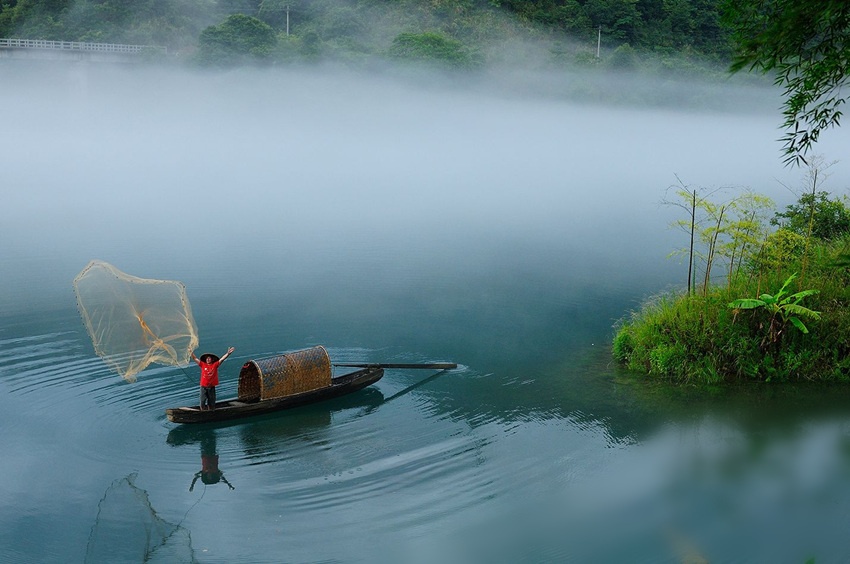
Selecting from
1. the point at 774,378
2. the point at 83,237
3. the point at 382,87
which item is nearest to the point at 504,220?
the point at 83,237

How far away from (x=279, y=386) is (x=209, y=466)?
215 cm

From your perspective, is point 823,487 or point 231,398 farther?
point 231,398

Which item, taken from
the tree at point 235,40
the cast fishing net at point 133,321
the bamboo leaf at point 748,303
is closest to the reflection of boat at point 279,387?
the cast fishing net at point 133,321

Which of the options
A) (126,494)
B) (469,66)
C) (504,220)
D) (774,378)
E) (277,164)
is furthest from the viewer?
(469,66)

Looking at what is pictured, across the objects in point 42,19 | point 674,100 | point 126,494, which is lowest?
point 126,494

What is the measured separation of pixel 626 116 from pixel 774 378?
6933cm

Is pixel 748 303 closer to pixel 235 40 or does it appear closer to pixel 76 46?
pixel 76 46

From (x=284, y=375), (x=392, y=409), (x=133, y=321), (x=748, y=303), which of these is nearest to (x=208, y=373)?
(x=284, y=375)

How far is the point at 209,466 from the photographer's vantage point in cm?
1388

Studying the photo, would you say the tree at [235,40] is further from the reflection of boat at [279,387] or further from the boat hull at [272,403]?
the reflection of boat at [279,387]

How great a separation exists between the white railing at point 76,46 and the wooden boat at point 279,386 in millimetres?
58349

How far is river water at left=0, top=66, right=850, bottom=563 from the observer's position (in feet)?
39.7

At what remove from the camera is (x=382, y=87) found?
80.9 meters

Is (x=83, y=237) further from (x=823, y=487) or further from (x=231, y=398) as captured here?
(x=823, y=487)
